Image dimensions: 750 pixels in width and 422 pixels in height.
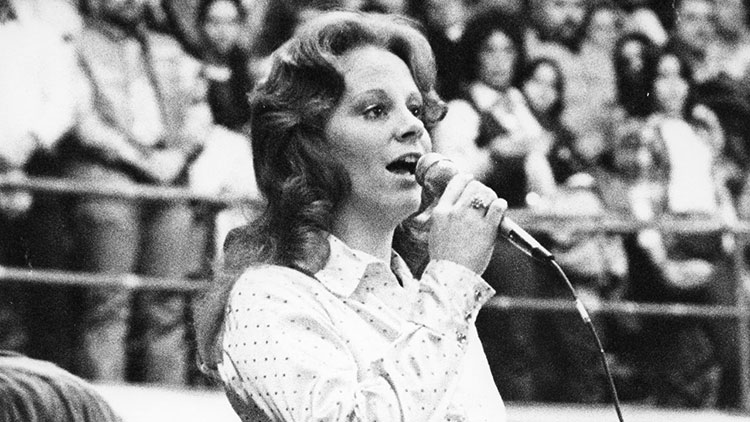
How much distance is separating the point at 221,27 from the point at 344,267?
178 centimetres

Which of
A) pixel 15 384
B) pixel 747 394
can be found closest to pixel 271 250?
pixel 15 384

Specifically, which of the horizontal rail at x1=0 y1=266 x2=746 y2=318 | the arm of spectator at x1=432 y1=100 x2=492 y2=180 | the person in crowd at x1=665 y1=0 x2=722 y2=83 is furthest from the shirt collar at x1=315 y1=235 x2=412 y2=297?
the person in crowd at x1=665 y1=0 x2=722 y2=83

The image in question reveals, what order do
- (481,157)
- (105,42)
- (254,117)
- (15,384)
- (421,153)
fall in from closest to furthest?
(421,153), (254,117), (15,384), (105,42), (481,157)

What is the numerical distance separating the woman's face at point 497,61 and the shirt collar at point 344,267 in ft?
6.20

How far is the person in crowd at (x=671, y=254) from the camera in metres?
3.21

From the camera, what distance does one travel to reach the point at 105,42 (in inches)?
113

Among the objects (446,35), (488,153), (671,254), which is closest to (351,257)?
(488,153)

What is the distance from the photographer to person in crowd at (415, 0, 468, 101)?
3.18 metres

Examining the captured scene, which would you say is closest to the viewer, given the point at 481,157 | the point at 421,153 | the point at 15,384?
the point at 421,153

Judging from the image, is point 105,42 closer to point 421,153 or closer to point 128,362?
point 128,362

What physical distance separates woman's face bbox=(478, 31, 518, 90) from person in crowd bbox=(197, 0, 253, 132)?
0.57 m

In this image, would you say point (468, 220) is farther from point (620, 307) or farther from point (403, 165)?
point (620, 307)

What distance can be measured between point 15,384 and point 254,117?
1.84ft

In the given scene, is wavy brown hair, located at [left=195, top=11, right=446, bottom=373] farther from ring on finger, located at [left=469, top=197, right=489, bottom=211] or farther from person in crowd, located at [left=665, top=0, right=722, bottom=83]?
person in crowd, located at [left=665, top=0, right=722, bottom=83]
